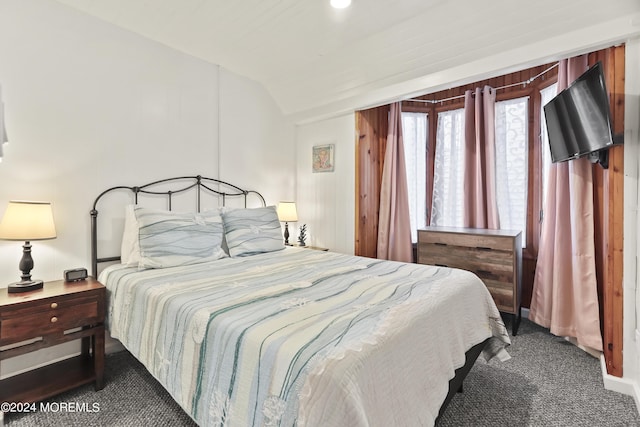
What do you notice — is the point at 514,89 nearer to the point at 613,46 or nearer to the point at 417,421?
the point at 613,46

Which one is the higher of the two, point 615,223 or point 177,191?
point 177,191

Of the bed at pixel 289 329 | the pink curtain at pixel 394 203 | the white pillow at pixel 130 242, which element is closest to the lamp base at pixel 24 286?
the bed at pixel 289 329

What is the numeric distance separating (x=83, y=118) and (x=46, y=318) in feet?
4.67

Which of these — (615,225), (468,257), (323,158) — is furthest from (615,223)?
(323,158)

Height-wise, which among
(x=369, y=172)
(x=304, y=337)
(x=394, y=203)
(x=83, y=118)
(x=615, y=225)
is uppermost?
(x=83, y=118)

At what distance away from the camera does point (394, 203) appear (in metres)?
3.59

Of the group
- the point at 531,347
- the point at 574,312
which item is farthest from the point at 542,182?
the point at 531,347

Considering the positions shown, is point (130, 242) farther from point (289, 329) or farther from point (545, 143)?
point (545, 143)

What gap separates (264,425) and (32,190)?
2.23 m

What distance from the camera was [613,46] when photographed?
6.52 feet

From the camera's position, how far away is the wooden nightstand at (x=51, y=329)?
1693mm

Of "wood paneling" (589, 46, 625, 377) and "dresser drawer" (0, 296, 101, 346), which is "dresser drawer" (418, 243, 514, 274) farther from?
"dresser drawer" (0, 296, 101, 346)

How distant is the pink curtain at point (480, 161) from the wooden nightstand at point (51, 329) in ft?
11.2

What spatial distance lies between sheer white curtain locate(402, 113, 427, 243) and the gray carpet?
185 cm
